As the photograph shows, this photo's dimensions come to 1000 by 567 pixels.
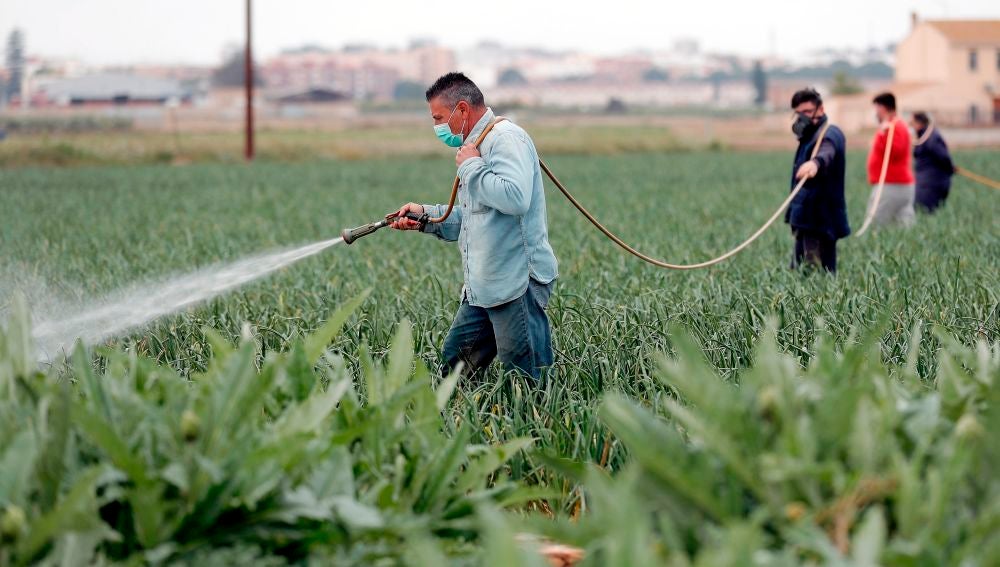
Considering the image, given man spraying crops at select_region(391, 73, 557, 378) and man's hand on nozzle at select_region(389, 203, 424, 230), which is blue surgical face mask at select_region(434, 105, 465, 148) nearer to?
man spraying crops at select_region(391, 73, 557, 378)

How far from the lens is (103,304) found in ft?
22.9

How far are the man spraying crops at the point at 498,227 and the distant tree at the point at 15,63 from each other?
151 meters

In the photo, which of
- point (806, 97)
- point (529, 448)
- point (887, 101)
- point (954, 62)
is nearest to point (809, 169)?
point (806, 97)

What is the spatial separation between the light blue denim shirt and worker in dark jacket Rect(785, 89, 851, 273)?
334cm

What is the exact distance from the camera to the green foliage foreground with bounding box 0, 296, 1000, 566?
2.26 meters

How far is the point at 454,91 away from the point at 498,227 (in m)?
0.57

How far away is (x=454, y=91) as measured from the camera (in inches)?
185

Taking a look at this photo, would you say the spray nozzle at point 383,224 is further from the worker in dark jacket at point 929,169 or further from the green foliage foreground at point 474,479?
the worker in dark jacket at point 929,169

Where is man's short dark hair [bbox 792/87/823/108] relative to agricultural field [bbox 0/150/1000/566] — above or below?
above

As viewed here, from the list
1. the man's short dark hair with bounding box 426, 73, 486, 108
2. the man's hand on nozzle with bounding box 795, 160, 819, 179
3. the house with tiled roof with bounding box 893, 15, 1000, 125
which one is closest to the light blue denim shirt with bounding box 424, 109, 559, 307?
the man's short dark hair with bounding box 426, 73, 486, 108

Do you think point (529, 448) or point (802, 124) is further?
point (802, 124)

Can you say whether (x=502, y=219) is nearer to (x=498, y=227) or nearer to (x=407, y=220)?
(x=498, y=227)

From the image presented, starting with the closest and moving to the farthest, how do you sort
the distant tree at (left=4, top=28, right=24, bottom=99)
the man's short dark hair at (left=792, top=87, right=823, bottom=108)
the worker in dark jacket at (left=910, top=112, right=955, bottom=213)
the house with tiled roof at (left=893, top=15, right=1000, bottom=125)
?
1. the man's short dark hair at (left=792, top=87, right=823, bottom=108)
2. the worker in dark jacket at (left=910, top=112, right=955, bottom=213)
3. the house with tiled roof at (left=893, top=15, right=1000, bottom=125)
4. the distant tree at (left=4, top=28, right=24, bottom=99)

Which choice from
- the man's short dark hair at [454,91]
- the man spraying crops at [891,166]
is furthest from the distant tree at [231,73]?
the man's short dark hair at [454,91]
